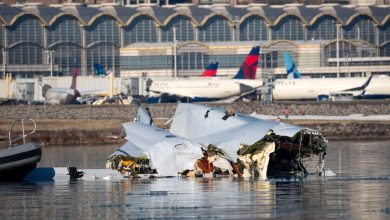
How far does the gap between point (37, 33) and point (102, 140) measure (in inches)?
4069

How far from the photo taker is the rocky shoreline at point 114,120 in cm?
8162

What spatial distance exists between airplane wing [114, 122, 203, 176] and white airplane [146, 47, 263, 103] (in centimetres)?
9440

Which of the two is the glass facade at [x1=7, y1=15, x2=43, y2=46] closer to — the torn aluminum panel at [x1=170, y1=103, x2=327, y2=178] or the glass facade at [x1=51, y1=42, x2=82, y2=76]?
the glass facade at [x1=51, y1=42, x2=82, y2=76]

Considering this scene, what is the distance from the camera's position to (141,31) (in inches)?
7338

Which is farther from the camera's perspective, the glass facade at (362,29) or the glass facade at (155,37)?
the glass facade at (362,29)

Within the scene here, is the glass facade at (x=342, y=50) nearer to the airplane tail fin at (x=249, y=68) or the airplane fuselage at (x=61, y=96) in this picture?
the airplane tail fin at (x=249, y=68)

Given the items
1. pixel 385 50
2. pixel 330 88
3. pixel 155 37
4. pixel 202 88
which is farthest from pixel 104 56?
pixel 330 88

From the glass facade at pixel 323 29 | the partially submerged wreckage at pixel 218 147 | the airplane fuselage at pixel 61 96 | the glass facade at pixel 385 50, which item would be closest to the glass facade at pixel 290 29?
the glass facade at pixel 323 29

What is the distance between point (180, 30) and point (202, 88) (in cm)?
4087

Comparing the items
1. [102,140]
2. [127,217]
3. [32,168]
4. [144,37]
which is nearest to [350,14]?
[144,37]

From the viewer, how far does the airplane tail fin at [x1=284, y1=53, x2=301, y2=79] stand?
16450 cm

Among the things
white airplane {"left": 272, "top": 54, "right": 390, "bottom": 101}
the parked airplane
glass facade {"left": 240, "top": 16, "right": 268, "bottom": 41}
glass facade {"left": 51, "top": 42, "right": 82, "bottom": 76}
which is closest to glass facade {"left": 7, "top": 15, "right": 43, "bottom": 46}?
glass facade {"left": 51, "top": 42, "right": 82, "bottom": 76}

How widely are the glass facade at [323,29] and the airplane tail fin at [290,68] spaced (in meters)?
20.9

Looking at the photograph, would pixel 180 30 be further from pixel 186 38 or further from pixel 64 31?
pixel 64 31
